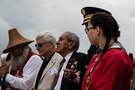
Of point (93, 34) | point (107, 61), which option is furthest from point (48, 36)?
point (107, 61)

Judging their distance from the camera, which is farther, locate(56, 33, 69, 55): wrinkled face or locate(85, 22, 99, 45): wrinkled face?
locate(56, 33, 69, 55): wrinkled face

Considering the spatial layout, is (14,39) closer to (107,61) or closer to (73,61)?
(73,61)

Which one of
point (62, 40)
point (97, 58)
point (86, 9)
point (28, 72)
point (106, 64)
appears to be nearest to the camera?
point (106, 64)

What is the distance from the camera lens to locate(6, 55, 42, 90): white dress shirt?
6.37 metres

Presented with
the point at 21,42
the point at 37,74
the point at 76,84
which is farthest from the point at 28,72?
the point at 76,84

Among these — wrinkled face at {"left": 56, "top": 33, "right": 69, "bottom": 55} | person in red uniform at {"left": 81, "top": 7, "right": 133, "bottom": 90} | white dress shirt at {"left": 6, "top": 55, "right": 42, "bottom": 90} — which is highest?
person in red uniform at {"left": 81, "top": 7, "right": 133, "bottom": 90}

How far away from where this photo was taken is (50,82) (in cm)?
602

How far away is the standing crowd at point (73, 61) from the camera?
374 cm

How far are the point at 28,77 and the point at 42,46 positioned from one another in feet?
1.76

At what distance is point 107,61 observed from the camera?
3768 mm

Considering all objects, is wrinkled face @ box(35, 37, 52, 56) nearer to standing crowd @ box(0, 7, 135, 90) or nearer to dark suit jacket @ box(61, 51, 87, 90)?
standing crowd @ box(0, 7, 135, 90)

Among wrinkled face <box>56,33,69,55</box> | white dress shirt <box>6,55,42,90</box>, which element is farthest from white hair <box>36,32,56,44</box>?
wrinkled face <box>56,33,69,55</box>

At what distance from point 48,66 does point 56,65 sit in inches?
5.5

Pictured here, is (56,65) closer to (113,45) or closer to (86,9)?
(86,9)
